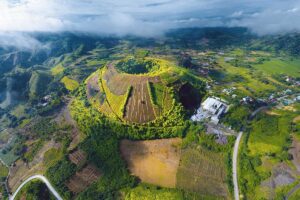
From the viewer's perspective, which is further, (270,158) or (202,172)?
(202,172)

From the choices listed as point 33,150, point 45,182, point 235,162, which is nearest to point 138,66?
point 33,150

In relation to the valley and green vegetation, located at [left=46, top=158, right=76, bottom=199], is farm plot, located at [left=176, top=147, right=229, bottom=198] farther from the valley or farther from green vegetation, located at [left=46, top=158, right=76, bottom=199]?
green vegetation, located at [left=46, top=158, right=76, bottom=199]

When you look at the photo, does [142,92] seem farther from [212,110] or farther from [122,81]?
[212,110]

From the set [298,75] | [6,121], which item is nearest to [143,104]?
[6,121]

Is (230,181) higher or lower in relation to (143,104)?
lower

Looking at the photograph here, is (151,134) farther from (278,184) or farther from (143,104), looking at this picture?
(278,184)

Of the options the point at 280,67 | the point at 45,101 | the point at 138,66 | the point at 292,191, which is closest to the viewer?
the point at 292,191
